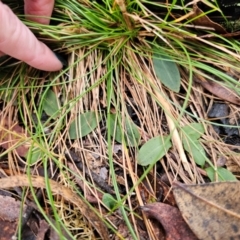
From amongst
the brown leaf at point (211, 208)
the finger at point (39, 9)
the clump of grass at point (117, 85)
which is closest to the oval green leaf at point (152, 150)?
the clump of grass at point (117, 85)

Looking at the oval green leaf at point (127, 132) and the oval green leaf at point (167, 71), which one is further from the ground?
the oval green leaf at point (167, 71)

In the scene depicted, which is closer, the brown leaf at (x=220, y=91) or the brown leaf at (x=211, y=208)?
the brown leaf at (x=211, y=208)

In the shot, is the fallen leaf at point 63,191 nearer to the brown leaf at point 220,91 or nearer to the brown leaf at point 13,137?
→ the brown leaf at point 13,137

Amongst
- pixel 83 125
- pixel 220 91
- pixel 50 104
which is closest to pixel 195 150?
pixel 220 91

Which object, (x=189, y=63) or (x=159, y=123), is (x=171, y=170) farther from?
(x=189, y=63)

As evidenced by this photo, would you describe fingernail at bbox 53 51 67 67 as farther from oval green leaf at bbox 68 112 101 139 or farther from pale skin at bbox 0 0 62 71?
oval green leaf at bbox 68 112 101 139

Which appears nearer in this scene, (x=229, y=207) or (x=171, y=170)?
(x=229, y=207)

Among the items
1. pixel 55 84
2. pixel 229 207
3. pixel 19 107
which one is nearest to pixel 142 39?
pixel 55 84
